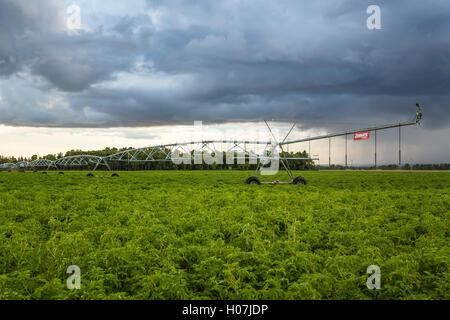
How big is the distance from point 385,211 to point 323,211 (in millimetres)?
3273

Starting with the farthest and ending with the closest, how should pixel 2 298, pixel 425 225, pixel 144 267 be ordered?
1. pixel 425 225
2. pixel 144 267
3. pixel 2 298

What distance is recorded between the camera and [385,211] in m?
16.3

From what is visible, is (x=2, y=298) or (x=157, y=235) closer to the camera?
(x=2, y=298)

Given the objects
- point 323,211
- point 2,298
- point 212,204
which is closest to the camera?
point 2,298

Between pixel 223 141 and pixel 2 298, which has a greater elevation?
pixel 223 141

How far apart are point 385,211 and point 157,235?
11682mm

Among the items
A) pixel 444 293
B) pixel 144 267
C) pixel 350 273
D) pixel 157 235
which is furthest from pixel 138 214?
pixel 444 293

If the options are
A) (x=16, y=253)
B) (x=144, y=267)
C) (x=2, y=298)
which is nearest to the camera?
(x=2, y=298)

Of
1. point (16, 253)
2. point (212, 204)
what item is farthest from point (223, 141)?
point (16, 253)

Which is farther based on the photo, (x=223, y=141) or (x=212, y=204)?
(x=223, y=141)

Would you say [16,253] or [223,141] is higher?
[223,141]

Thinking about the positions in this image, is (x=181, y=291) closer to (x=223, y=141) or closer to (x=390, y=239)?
(x=390, y=239)

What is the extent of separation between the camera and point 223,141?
506ft

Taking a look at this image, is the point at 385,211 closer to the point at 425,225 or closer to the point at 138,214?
the point at 425,225
